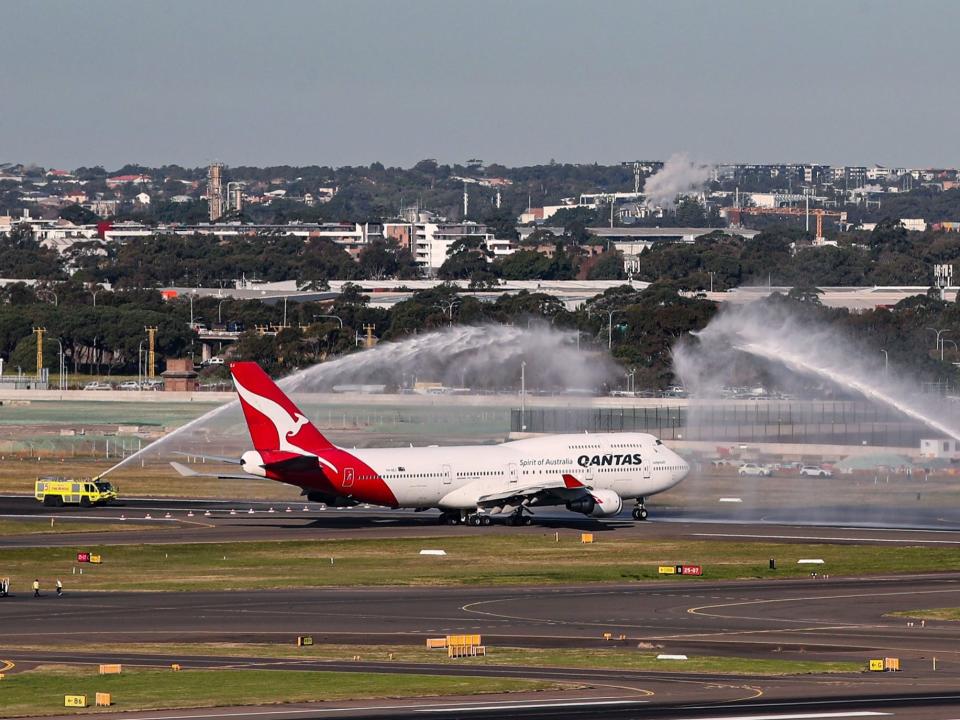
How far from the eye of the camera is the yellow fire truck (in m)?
124

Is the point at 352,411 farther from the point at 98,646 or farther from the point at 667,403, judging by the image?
the point at 98,646

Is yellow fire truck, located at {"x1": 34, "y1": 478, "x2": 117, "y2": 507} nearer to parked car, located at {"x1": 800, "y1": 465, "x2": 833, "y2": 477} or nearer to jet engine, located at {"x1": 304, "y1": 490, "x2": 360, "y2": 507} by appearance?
jet engine, located at {"x1": 304, "y1": 490, "x2": 360, "y2": 507}

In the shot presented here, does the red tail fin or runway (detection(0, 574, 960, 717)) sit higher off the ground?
the red tail fin

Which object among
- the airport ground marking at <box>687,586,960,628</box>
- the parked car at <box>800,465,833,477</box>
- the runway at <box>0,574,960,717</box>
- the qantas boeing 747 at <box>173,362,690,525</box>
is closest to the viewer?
the runway at <box>0,574,960,717</box>

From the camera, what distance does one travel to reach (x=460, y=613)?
7550cm

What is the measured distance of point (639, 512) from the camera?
381ft

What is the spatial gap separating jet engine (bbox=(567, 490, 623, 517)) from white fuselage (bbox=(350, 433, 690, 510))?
1.88m

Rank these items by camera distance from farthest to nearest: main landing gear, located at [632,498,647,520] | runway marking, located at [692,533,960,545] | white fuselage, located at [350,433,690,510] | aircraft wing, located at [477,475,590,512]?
main landing gear, located at [632,498,647,520]
aircraft wing, located at [477,475,590,512]
white fuselage, located at [350,433,690,510]
runway marking, located at [692,533,960,545]

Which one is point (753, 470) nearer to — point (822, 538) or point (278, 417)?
point (822, 538)

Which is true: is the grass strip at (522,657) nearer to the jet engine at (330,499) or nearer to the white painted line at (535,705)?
the white painted line at (535,705)

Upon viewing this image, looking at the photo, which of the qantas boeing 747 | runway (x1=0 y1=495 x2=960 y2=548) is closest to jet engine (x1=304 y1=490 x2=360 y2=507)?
the qantas boeing 747

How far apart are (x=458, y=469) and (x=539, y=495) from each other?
5.03m

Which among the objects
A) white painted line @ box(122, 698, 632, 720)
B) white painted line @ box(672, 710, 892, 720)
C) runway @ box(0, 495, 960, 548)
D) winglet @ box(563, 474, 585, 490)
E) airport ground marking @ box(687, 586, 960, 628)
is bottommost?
runway @ box(0, 495, 960, 548)

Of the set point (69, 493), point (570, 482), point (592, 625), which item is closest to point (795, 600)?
point (592, 625)
